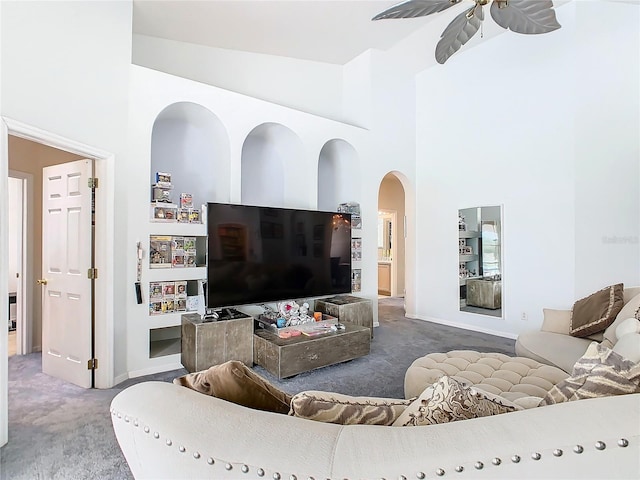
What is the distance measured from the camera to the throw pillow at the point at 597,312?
2680 mm

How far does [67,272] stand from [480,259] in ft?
16.1

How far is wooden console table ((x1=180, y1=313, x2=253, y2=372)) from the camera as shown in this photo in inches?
120

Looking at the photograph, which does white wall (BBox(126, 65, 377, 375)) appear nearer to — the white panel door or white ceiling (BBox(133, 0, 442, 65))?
the white panel door

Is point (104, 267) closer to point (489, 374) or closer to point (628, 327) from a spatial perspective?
point (489, 374)

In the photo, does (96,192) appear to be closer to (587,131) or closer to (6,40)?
(6,40)

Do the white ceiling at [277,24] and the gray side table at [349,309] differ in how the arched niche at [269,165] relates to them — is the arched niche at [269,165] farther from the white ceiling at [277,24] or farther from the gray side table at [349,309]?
the gray side table at [349,309]

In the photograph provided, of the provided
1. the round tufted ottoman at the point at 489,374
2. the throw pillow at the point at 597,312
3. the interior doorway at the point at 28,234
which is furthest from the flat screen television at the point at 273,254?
the throw pillow at the point at 597,312

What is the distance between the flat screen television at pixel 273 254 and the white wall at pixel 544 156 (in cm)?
205

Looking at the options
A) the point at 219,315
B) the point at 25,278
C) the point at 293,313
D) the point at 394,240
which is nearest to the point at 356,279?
the point at 293,313

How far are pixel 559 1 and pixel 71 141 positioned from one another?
5227 mm

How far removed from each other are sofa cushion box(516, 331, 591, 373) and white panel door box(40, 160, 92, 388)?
11.9ft

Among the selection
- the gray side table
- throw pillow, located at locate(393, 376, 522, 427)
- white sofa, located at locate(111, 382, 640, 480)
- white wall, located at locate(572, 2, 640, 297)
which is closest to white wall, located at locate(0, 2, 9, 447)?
white sofa, located at locate(111, 382, 640, 480)

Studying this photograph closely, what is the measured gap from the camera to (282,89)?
4902 mm

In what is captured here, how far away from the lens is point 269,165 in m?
4.80
